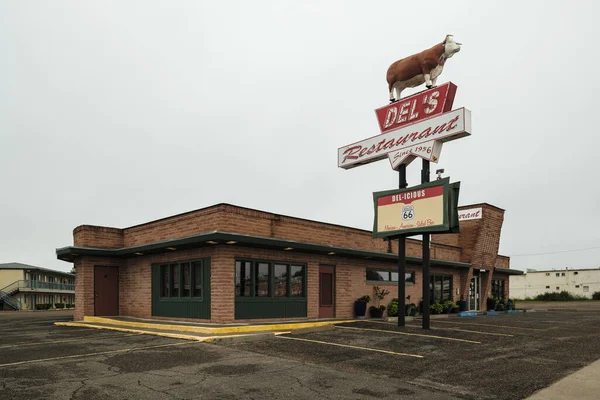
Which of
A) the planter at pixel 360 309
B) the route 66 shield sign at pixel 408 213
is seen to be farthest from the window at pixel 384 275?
the route 66 shield sign at pixel 408 213

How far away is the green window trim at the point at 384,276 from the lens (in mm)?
24734

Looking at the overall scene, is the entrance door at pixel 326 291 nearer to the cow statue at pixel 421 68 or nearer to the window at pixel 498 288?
the cow statue at pixel 421 68

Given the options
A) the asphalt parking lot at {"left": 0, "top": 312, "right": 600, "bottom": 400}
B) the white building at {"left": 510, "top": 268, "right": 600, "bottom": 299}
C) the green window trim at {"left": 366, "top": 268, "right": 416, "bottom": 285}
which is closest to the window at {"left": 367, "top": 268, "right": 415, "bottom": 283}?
the green window trim at {"left": 366, "top": 268, "right": 416, "bottom": 285}

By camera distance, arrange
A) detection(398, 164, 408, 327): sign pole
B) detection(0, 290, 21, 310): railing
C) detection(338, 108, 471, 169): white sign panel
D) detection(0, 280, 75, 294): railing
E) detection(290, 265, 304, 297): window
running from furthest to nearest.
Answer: detection(0, 280, 75, 294): railing, detection(0, 290, 21, 310): railing, detection(290, 265, 304, 297): window, detection(398, 164, 408, 327): sign pole, detection(338, 108, 471, 169): white sign panel

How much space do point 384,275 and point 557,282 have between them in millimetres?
71690

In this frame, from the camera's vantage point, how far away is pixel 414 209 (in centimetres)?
1797

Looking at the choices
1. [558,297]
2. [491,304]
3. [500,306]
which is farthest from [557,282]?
[491,304]

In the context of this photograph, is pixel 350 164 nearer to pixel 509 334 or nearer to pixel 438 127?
pixel 438 127

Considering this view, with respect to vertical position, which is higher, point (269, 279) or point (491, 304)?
point (269, 279)

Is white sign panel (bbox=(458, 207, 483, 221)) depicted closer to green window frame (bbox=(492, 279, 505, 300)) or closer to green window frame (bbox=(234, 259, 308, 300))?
green window frame (bbox=(492, 279, 505, 300))

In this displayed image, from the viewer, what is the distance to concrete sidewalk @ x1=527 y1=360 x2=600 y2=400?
799 centimetres

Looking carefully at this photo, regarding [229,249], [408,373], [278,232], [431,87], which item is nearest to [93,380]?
[408,373]

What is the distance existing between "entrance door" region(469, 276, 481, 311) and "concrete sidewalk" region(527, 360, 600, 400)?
23.4 m

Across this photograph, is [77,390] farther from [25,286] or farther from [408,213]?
[25,286]
